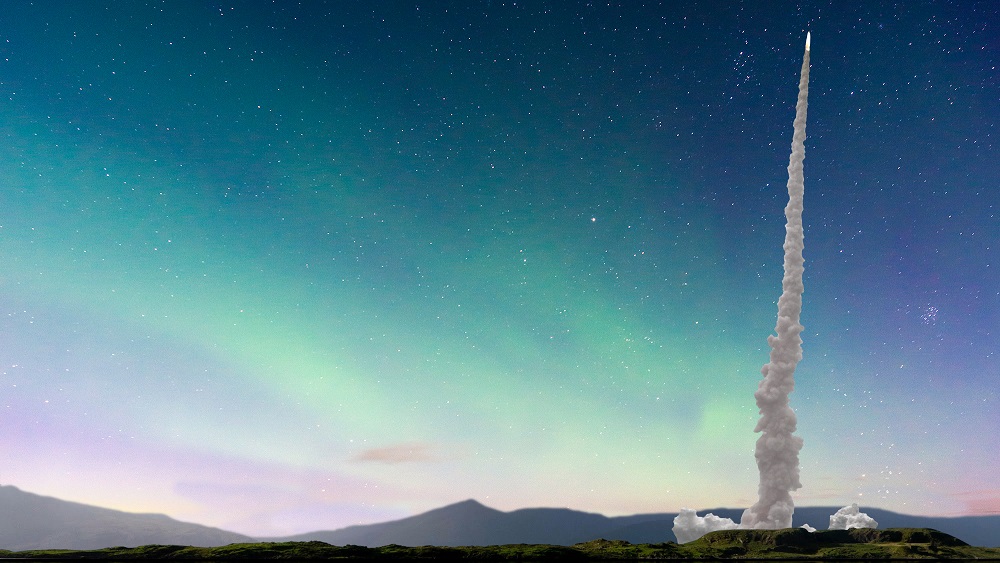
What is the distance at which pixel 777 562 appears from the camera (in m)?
199

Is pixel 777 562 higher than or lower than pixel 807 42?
lower

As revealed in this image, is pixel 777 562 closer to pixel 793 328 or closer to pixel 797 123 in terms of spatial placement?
pixel 793 328

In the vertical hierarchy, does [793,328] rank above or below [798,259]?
below

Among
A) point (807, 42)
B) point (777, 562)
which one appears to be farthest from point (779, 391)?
point (807, 42)

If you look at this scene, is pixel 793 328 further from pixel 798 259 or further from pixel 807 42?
pixel 807 42

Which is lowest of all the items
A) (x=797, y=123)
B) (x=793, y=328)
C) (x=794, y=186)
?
(x=793, y=328)

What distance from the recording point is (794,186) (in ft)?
615

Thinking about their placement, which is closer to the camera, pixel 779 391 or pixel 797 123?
pixel 797 123

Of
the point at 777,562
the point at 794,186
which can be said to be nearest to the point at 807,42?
the point at 794,186

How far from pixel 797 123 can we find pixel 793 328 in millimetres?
61820

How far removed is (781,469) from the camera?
19975cm

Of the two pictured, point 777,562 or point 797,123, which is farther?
point 777,562

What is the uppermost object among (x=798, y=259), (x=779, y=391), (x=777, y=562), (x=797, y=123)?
(x=797, y=123)

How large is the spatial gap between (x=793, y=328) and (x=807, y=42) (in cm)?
8401
